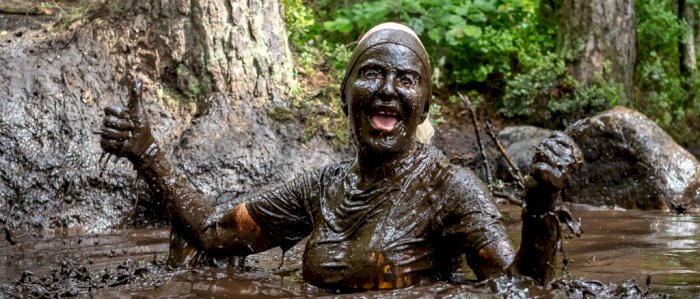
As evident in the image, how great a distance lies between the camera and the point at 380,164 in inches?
172

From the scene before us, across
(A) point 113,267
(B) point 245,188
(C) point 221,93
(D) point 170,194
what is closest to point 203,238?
(D) point 170,194

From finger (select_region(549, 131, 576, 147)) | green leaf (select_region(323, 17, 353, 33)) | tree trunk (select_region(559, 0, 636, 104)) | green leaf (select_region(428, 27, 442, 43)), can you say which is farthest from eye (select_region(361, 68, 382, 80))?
tree trunk (select_region(559, 0, 636, 104))

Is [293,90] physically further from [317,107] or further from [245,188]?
[245,188]

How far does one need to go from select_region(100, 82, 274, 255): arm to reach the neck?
0.78m

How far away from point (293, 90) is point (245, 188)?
1.39m

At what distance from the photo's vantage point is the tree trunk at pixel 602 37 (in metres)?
11.8

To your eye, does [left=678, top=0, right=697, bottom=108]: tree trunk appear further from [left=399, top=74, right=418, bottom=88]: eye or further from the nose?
the nose

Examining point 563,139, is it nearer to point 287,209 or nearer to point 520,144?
point 287,209

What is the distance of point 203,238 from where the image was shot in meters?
4.98

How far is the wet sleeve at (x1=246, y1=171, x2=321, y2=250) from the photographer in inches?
187

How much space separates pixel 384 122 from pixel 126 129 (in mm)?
1370

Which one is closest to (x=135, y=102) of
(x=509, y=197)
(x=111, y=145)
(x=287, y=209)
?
(x=111, y=145)

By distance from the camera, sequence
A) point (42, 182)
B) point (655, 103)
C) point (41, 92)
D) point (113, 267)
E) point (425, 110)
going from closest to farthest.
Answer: point (425, 110)
point (113, 267)
point (42, 182)
point (41, 92)
point (655, 103)

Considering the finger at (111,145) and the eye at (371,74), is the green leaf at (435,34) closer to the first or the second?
the finger at (111,145)
